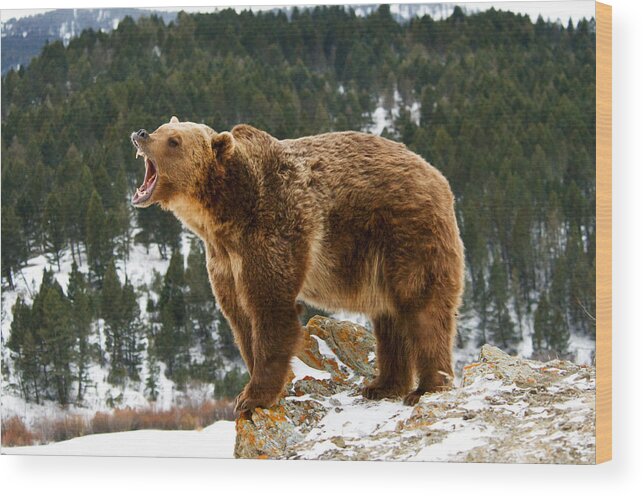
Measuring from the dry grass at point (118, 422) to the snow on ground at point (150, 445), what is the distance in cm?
5

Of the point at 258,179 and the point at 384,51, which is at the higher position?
the point at 384,51

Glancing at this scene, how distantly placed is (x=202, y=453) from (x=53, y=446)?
4.64 feet

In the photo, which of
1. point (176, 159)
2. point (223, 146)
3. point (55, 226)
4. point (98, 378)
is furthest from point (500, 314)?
point (55, 226)

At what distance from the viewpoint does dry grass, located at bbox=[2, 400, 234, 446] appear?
10.3 m

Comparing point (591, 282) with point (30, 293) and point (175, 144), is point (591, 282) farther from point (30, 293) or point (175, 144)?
point (30, 293)

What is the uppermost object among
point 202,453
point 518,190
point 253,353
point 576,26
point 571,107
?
point 576,26

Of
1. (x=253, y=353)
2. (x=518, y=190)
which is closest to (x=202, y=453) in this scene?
(x=253, y=353)

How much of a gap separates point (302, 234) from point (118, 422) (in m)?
2.60

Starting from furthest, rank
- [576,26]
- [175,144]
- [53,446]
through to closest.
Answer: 1. [53,446]
2. [576,26]
3. [175,144]

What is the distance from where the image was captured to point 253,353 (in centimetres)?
936

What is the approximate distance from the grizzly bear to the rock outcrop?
274mm

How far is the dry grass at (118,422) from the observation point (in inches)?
404

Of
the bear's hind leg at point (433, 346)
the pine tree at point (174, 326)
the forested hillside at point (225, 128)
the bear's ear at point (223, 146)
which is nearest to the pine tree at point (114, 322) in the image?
the forested hillside at point (225, 128)

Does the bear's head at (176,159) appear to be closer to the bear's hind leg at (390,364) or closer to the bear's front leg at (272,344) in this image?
the bear's front leg at (272,344)
